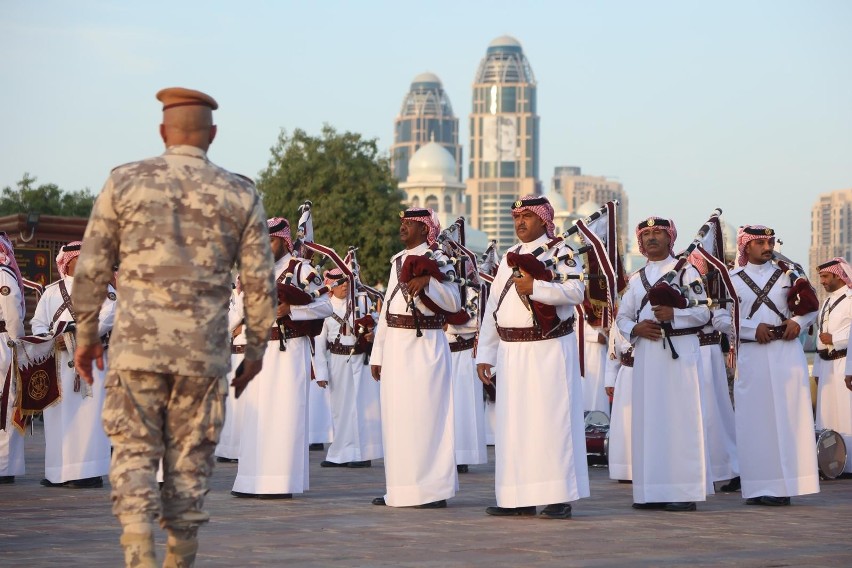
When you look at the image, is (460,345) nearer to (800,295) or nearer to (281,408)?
(281,408)

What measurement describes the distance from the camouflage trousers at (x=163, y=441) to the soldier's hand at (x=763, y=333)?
265 inches

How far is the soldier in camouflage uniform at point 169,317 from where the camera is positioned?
6660 mm

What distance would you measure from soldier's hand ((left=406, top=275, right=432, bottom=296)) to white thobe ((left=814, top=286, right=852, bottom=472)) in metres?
6.41

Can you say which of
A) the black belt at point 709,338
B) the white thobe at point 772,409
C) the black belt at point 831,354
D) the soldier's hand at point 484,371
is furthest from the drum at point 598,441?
the soldier's hand at point 484,371

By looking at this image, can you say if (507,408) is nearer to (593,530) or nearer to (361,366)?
(593,530)

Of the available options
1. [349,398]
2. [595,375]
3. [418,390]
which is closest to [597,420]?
[349,398]

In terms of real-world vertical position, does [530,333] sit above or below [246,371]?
above

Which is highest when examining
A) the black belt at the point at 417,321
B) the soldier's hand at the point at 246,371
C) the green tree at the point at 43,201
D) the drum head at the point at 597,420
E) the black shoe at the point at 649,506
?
the green tree at the point at 43,201

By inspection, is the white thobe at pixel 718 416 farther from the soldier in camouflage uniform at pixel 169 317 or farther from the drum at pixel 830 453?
the soldier in camouflage uniform at pixel 169 317

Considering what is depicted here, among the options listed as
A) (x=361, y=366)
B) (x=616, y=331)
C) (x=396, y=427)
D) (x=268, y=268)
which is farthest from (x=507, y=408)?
(x=361, y=366)

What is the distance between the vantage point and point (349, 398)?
17609 mm

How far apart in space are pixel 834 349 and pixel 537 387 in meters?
6.99

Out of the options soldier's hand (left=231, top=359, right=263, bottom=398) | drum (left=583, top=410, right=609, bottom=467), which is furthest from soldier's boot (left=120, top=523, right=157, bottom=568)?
drum (left=583, top=410, right=609, bottom=467)

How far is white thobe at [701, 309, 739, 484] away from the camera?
1398 cm
